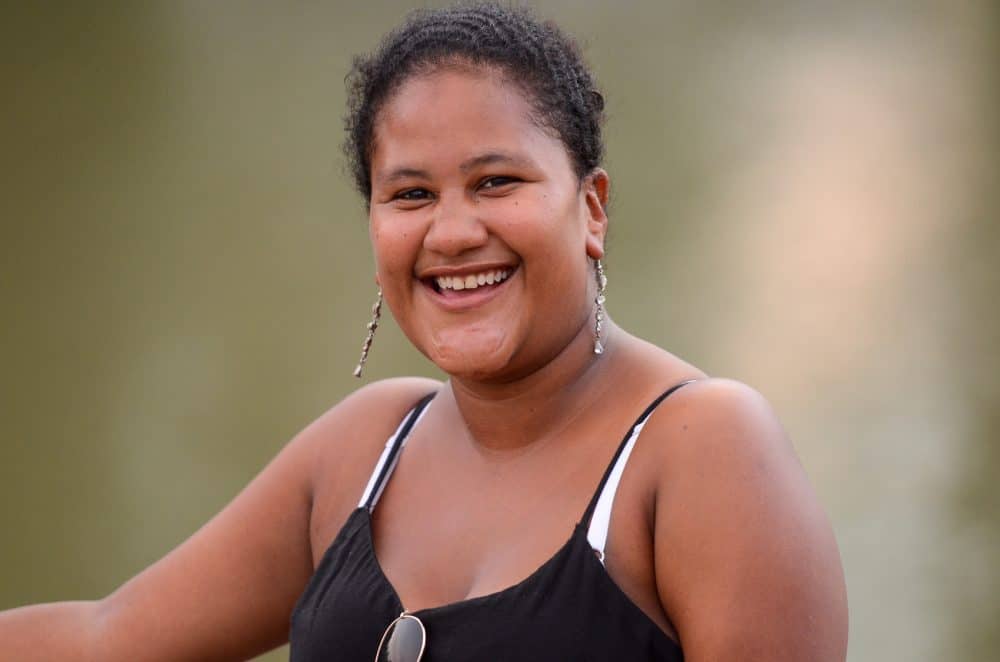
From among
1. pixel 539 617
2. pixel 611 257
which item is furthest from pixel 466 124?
pixel 611 257

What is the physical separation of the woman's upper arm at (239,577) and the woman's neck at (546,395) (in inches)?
8.1

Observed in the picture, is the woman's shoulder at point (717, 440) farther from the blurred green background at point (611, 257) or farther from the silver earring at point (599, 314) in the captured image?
the blurred green background at point (611, 257)

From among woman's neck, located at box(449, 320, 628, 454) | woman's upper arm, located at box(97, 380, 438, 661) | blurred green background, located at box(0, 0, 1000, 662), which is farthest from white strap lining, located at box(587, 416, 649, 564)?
blurred green background, located at box(0, 0, 1000, 662)

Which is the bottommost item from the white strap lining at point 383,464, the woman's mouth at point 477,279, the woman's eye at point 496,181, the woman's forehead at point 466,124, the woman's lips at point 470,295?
the white strap lining at point 383,464

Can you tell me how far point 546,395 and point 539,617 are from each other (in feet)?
1.13

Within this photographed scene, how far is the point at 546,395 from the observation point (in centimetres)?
178

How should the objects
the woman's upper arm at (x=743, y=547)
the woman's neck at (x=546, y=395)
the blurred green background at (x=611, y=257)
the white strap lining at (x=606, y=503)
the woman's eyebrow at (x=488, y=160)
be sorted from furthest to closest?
the blurred green background at (x=611, y=257) < the woman's neck at (x=546, y=395) < the woman's eyebrow at (x=488, y=160) < the white strap lining at (x=606, y=503) < the woman's upper arm at (x=743, y=547)

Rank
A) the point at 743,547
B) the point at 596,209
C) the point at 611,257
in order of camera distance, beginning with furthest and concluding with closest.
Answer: the point at 611,257 → the point at 596,209 → the point at 743,547

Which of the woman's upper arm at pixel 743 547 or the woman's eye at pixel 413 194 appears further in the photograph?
the woman's eye at pixel 413 194

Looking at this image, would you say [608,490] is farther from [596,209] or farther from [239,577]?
[239,577]

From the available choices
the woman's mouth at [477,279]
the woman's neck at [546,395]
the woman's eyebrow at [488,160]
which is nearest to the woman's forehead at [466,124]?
the woman's eyebrow at [488,160]

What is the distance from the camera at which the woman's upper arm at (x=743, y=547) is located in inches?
56.6

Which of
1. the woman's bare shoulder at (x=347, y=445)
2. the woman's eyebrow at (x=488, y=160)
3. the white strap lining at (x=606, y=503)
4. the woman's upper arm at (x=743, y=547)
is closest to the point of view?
the woman's upper arm at (x=743, y=547)

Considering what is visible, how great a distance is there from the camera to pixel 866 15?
3.38 metres
